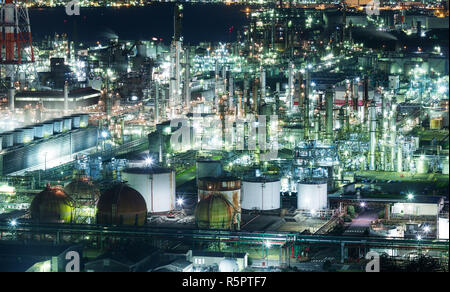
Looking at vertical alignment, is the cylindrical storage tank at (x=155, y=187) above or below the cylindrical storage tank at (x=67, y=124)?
below

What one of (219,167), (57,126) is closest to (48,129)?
(57,126)

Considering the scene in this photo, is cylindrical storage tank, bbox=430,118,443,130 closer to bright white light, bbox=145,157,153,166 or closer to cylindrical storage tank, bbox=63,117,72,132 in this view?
bright white light, bbox=145,157,153,166

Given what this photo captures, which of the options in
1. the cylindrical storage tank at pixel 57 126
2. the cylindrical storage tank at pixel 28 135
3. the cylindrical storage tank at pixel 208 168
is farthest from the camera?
the cylindrical storage tank at pixel 57 126

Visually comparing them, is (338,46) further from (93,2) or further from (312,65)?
(93,2)

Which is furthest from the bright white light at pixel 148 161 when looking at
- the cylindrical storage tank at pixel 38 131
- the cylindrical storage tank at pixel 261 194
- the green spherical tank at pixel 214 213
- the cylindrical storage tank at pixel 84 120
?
the cylindrical storage tank at pixel 84 120

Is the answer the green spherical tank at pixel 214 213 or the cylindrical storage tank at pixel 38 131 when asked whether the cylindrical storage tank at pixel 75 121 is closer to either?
the cylindrical storage tank at pixel 38 131

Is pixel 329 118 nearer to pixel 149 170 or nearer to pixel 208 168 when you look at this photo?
pixel 208 168
